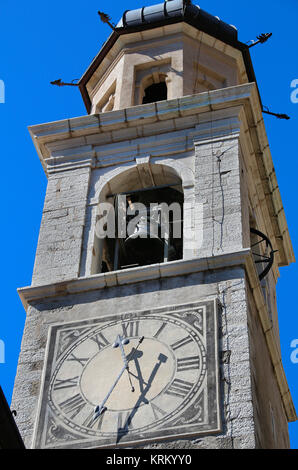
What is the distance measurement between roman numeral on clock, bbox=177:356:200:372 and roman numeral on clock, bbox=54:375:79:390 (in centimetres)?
127

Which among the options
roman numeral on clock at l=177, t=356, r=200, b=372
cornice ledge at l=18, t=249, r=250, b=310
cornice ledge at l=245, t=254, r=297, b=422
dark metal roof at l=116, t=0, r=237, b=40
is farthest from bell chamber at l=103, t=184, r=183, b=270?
dark metal roof at l=116, t=0, r=237, b=40

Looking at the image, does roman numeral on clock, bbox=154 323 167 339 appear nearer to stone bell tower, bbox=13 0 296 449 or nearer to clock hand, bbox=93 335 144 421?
stone bell tower, bbox=13 0 296 449

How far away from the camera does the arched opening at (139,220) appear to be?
19234mm

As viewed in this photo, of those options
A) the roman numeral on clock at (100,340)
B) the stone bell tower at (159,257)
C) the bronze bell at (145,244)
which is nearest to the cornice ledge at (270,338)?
the stone bell tower at (159,257)

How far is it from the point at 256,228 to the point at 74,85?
4628 mm

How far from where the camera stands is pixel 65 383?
16938 mm

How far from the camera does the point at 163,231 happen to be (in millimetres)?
19391

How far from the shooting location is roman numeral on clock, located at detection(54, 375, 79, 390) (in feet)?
55.4

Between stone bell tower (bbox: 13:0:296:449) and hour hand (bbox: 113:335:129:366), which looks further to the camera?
hour hand (bbox: 113:335:129:366)

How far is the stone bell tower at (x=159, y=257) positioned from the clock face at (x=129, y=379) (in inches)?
0.7

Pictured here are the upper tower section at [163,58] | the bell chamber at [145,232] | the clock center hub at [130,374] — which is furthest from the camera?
the upper tower section at [163,58]

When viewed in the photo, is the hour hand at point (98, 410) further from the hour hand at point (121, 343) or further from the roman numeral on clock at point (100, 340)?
the roman numeral on clock at point (100, 340)

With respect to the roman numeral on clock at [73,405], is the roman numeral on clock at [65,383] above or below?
above
